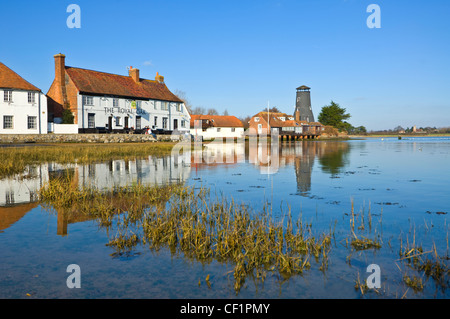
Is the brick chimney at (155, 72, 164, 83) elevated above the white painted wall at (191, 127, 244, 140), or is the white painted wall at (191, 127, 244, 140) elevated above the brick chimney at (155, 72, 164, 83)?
the brick chimney at (155, 72, 164, 83)

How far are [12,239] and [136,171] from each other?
11.8 m

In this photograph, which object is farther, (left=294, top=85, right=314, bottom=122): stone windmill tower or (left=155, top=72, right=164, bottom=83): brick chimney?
(left=294, top=85, right=314, bottom=122): stone windmill tower

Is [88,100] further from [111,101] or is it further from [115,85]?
[115,85]

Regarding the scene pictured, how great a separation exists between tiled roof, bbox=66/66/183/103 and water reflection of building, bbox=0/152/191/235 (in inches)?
1132

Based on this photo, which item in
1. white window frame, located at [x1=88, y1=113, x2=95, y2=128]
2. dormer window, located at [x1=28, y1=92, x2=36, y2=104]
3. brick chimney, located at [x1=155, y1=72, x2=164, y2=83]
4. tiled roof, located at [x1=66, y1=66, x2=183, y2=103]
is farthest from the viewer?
brick chimney, located at [x1=155, y1=72, x2=164, y2=83]

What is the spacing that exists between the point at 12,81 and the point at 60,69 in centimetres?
682

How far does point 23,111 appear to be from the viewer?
136 feet

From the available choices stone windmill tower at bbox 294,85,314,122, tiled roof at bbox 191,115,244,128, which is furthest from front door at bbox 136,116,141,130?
stone windmill tower at bbox 294,85,314,122

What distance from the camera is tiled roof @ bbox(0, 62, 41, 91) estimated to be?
40831 millimetres

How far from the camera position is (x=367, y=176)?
19.2 m

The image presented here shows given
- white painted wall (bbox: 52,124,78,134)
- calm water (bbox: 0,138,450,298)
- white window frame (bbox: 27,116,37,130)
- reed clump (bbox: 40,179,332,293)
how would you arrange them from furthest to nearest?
white painted wall (bbox: 52,124,78,134)
white window frame (bbox: 27,116,37,130)
reed clump (bbox: 40,179,332,293)
calm water (bbox: 0,138,450,298)

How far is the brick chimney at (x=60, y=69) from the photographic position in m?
46.7

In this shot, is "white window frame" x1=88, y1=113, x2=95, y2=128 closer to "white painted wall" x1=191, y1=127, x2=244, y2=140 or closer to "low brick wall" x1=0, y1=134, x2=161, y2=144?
"low brick wall" x1=0, y1=134, x2=161, y2=144
